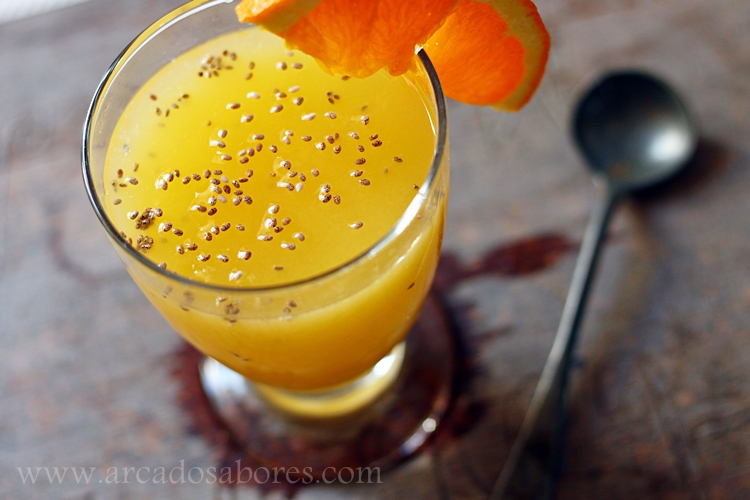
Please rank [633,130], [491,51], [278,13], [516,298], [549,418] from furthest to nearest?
1. [633,130]
2. [516,298]
3. [549,418]
4. [491,51]
5. [278,13]

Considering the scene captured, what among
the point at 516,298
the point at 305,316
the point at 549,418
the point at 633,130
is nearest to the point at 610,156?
the point at 633,130

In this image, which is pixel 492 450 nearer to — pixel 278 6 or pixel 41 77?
pixel 278 6

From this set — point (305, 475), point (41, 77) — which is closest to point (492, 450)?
point (305, 475)

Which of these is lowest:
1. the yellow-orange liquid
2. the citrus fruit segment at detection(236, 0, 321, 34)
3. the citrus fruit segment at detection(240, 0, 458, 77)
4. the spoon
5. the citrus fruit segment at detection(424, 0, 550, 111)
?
the spoon

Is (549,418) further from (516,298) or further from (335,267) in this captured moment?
(335,267)

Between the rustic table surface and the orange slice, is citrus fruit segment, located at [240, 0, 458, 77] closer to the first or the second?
the orange slice

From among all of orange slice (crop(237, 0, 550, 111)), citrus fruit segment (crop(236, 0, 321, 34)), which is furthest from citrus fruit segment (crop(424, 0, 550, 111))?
citrus fruit segment (crop(236, 0, 321, 34))
